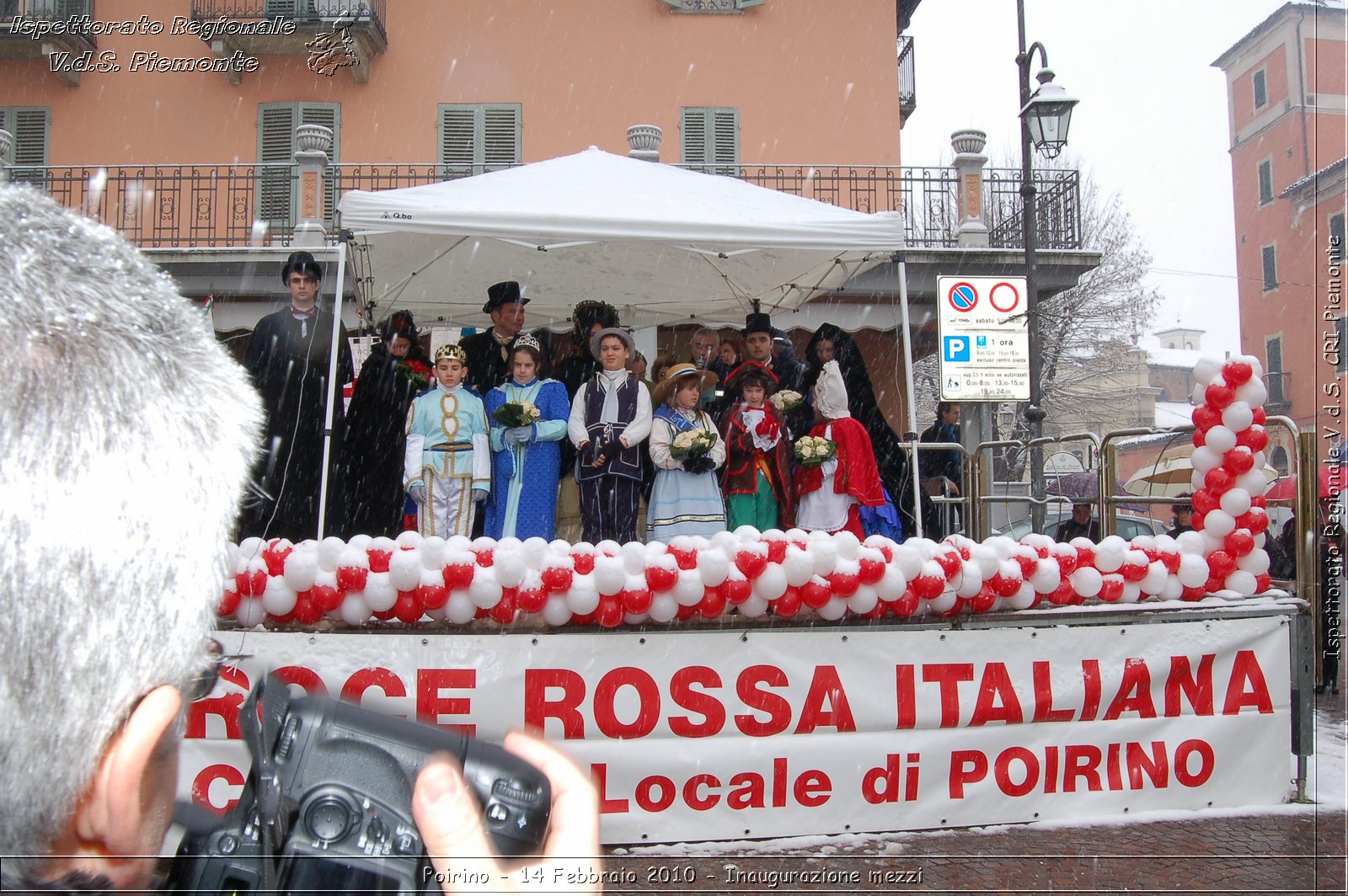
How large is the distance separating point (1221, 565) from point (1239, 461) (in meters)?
0.52

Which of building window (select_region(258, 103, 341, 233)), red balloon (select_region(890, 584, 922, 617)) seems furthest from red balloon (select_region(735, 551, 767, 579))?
building window (select_region(258, 103, 341, 233))

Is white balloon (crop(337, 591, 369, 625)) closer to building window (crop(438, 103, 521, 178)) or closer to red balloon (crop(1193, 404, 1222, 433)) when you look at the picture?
red balloon (crop(1193, 404, 1222, 433))

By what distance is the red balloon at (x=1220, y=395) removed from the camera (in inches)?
184

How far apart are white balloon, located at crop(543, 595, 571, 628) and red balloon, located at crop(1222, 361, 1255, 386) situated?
3.31m

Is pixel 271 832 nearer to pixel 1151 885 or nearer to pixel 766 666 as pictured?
pixel 766 666

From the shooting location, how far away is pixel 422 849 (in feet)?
2.64

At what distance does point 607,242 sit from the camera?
6.53 metres

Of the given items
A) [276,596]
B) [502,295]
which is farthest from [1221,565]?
[502,295]

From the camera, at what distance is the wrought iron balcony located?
51.3 ft

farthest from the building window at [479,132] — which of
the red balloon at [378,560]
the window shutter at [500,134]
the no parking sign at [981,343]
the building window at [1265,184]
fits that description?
the red balloon at [378,560]

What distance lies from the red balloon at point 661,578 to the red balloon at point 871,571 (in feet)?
2.45

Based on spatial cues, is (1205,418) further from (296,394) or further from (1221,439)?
(296,394)

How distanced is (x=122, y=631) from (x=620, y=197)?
600 centimetres

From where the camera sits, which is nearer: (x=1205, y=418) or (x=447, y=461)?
(x=1205, y=418)
